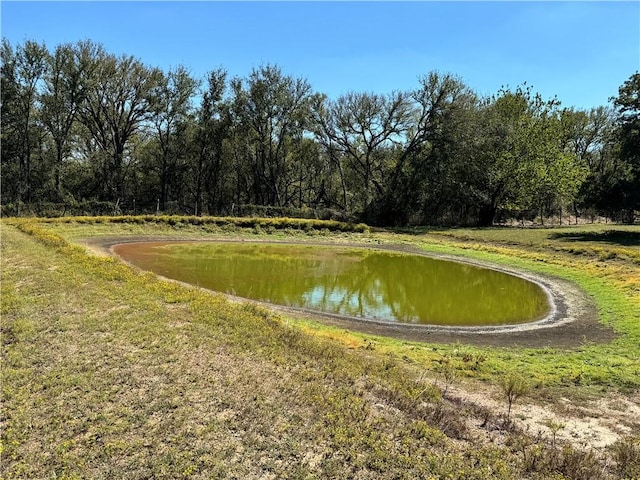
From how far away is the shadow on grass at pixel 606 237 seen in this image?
28.4m

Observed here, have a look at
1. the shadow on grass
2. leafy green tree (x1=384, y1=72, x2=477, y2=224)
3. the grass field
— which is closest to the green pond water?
the grass field

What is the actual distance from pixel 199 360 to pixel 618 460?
18.3ft

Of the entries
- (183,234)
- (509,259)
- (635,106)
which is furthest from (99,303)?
(635,106)

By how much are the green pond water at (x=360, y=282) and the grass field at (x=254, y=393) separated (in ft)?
10.1

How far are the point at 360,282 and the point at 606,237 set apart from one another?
73.1ft

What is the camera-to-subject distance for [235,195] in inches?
2504

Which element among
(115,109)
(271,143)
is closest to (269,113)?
(271,143)

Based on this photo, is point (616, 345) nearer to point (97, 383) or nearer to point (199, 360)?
point (199, 360)

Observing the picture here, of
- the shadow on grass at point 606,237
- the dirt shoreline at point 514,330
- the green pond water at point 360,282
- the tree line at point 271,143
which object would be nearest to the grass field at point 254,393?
the dirt shoreline at point 514,330

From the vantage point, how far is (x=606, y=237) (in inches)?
1222

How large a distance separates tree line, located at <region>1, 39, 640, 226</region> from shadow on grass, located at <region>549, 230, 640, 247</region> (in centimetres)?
402

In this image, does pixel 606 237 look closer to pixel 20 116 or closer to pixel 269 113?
pixel 269 113

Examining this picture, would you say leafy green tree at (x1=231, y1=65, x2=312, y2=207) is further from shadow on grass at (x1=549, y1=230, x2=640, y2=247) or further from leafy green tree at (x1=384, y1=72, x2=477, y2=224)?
shadow on grass at (x1=549, y1=230, x2=640, y2=247)

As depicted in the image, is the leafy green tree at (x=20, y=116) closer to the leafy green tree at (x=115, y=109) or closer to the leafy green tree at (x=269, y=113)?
the leafy green tree at (x=115, y=109)
